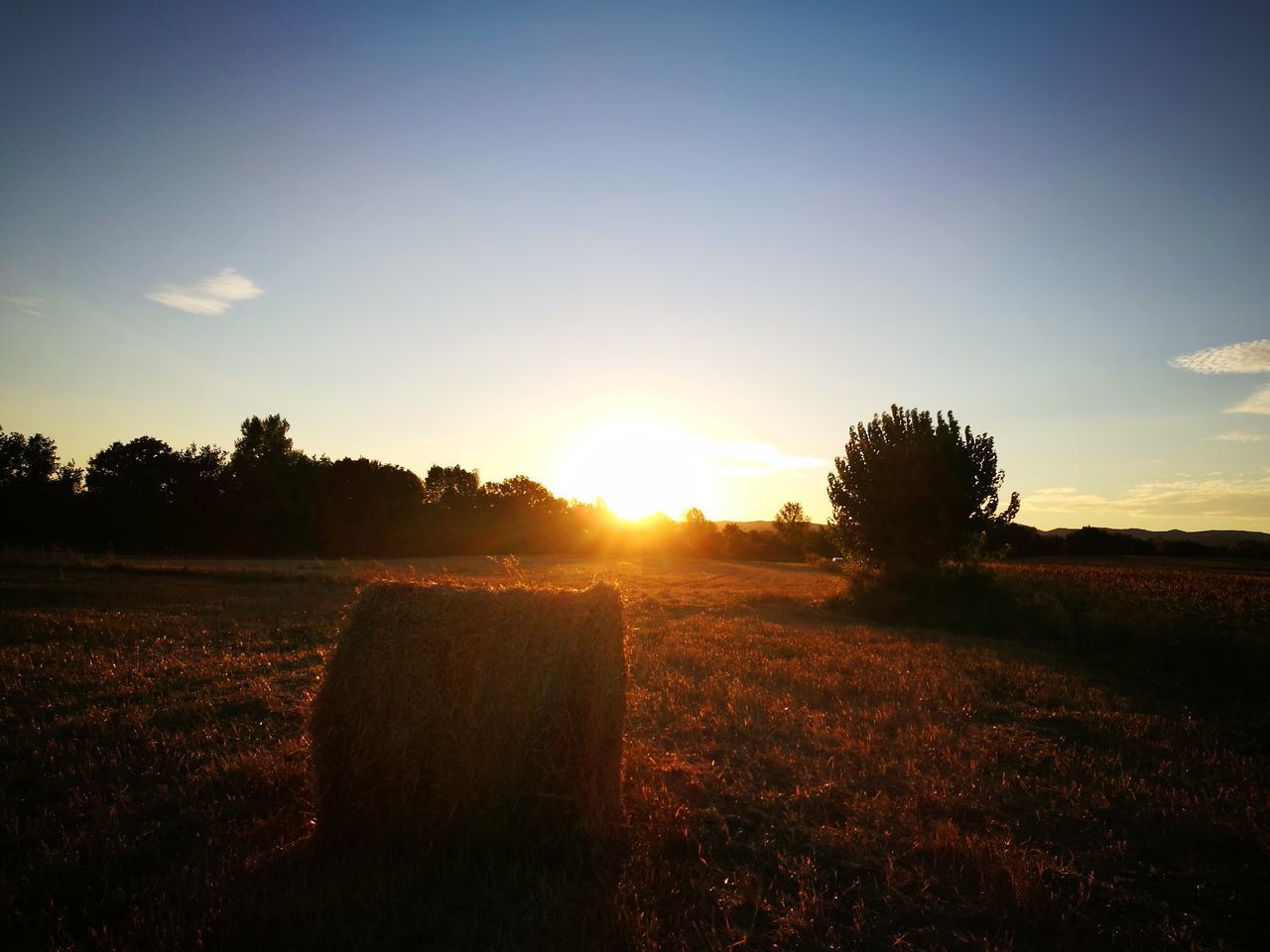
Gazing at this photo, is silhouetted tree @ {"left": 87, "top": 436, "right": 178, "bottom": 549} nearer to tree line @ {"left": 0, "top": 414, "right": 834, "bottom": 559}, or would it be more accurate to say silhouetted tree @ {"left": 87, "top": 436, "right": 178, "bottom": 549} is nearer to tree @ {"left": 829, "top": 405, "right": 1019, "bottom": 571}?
tree line @ {"left": 0, "top": 414, "right": 834, "bottom": 559}

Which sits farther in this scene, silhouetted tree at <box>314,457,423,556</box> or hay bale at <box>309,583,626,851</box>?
silhouetted tree at <box>314,457,423,556</box>

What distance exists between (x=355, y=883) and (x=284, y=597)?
18.2m

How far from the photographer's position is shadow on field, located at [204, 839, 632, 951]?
12.5 ft

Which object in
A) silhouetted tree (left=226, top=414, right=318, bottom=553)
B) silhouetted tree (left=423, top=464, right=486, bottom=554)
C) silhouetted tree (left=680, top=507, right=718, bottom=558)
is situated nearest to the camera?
silhouetted tree (left=226, top=414, right=318, bottom=553)

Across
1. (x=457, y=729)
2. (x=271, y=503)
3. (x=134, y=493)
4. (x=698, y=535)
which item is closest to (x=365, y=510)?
(x=271, y=503)

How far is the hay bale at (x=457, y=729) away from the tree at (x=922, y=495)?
23305mm

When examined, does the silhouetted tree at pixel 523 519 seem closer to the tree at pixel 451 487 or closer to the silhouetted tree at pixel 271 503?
the tree at pixel 451 487

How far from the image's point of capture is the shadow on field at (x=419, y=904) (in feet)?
12.5

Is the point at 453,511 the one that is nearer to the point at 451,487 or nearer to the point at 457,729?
the point at 451,487

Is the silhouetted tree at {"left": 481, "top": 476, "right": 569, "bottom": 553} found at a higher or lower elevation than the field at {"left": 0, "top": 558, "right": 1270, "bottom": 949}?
higher

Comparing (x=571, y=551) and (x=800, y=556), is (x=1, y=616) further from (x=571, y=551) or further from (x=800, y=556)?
(x=800, y=556)

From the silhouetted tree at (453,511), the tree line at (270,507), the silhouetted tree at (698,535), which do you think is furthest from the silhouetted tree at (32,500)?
the silhouetted tree at (698,535)

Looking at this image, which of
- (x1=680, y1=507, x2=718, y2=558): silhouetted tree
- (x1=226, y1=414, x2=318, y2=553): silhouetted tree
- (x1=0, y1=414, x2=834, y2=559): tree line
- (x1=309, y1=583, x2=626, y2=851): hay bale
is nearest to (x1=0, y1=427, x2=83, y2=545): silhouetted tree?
(x1=0, y1=414, x2=834, y2=559): tree line

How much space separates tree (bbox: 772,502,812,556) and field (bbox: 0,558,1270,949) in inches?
3331
